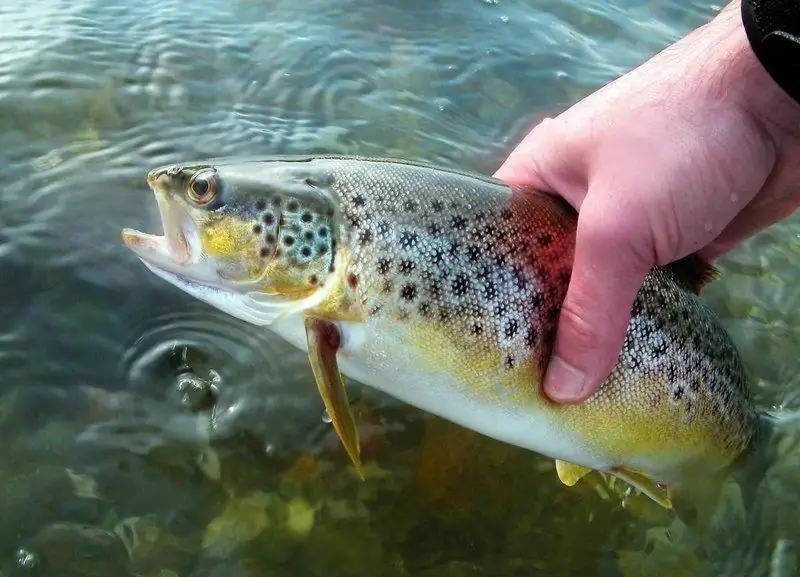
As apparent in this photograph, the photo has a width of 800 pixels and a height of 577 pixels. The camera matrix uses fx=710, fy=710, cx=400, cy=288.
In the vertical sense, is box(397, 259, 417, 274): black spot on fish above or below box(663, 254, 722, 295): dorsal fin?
above

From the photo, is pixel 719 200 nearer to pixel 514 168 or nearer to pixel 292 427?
pixel 514 168

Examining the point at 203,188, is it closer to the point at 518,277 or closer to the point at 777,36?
the point at 518,277

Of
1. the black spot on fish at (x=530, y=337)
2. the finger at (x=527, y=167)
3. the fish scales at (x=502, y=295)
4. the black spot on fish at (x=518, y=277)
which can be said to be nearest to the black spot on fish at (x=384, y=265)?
the fish scales at (x=502, y=295)

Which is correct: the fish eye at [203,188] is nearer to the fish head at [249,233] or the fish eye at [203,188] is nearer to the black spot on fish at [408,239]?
the fish head at [249,233]

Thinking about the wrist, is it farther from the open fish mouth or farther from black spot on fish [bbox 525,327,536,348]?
the open fish mouth

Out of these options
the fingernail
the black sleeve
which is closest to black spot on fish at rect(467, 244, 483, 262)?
the fingernail

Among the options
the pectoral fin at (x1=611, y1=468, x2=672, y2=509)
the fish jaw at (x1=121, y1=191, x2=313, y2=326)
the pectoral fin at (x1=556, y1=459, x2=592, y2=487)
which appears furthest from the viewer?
the pectoral fin at (x1=556, y1=459, x2=592, y2=487)
